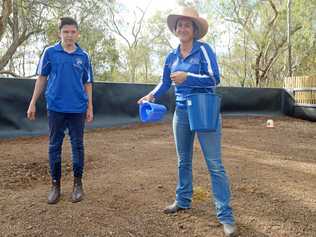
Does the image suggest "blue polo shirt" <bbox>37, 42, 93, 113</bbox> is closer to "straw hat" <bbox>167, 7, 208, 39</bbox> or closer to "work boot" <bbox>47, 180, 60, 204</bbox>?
"work boot" <bbox>47, 180, 60, 204</bbox>

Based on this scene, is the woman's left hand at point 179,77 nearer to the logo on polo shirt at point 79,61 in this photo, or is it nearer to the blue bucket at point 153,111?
the blue bucket at point 153,111

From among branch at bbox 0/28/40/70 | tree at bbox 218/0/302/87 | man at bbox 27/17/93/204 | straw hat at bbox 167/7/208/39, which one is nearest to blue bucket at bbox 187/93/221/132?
straw hat at bbox 167/7/208/39

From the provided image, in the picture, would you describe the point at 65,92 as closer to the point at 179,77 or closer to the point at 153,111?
the point at 153,111

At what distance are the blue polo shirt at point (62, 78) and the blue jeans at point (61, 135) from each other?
64mm

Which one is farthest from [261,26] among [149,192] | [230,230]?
[230,230]

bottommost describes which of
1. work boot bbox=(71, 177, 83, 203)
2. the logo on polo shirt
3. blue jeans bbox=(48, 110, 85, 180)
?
work boot bbox=(71, 177, 83, 203)

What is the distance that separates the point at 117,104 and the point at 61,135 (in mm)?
5104

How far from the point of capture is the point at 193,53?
92.0 inches

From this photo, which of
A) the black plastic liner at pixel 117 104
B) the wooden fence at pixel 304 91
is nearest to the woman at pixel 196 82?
the black plastic liner at pixel 117 104

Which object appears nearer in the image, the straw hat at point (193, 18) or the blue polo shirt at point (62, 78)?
the straw hat at point (193, 18)

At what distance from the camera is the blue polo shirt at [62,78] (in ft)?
9.02

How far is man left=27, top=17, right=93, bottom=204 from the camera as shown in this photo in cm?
275

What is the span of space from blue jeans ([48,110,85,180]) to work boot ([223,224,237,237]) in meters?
1.31

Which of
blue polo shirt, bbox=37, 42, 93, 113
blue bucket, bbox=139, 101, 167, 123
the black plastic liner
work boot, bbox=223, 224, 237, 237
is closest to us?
work boot, bbox=223, 224, 237, 237
